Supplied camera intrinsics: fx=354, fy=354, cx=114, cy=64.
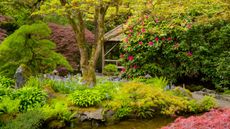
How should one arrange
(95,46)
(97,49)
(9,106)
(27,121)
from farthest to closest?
1. (95,46)
2. (97,49)
3. (9,106)
4. (27,121)

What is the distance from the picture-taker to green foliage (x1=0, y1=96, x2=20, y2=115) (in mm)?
8375

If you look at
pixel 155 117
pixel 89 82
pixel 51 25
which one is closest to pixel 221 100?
pixel 155 117

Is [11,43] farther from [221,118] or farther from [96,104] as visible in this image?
[221,118]

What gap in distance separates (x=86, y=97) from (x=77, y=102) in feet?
1.01

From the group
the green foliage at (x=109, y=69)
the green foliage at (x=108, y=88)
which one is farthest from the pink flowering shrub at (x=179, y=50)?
the green foliage at (x=109, y=69)

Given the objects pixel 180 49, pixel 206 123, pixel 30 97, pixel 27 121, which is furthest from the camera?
pixel 180 49

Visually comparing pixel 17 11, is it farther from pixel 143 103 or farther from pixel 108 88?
pixel 143 103

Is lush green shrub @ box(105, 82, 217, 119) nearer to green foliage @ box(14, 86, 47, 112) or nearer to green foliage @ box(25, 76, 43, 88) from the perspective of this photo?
green foliage @ box(14, 86, 47, 112)

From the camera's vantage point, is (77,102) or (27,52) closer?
(77,102)

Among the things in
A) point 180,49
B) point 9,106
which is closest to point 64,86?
point 9,106

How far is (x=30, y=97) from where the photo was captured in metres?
8.96

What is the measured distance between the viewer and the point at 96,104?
9.52 m

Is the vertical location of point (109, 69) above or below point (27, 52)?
below

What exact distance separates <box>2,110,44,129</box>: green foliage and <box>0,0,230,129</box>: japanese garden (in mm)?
23
